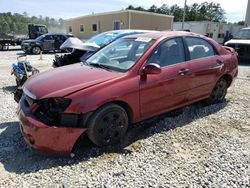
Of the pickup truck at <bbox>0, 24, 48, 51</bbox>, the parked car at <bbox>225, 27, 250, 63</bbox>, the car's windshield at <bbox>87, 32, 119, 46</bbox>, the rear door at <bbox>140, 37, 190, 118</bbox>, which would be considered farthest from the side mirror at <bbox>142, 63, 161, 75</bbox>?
the pickup truck at <bbox>0, 24, 48, 51</bbox>

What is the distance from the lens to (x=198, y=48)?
4.90m

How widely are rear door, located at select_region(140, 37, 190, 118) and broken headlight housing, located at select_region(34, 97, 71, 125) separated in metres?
1.19

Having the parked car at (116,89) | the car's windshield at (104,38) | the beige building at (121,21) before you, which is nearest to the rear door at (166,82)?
the parked car at (116,89)

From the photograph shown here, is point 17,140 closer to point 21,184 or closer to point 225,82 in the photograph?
point 21,184

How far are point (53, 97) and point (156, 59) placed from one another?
5.80ft

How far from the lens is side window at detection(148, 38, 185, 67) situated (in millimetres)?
4129

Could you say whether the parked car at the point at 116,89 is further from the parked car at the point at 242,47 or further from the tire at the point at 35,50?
the tire at the point at 35,50

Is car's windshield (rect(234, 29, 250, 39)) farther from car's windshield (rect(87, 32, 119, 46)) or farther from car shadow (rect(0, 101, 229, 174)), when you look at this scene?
car shadow (rect(0, 101, 229, 174))

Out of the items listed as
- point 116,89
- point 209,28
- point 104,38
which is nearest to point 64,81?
point 116,89

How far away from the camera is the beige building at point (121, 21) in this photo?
27438 mm

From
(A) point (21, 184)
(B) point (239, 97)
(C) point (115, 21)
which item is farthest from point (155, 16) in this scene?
(A) point (21, 184)

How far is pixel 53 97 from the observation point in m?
3.23

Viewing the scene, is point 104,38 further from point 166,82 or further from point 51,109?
point 51,109

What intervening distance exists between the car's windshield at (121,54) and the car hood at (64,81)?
247 millimetres
